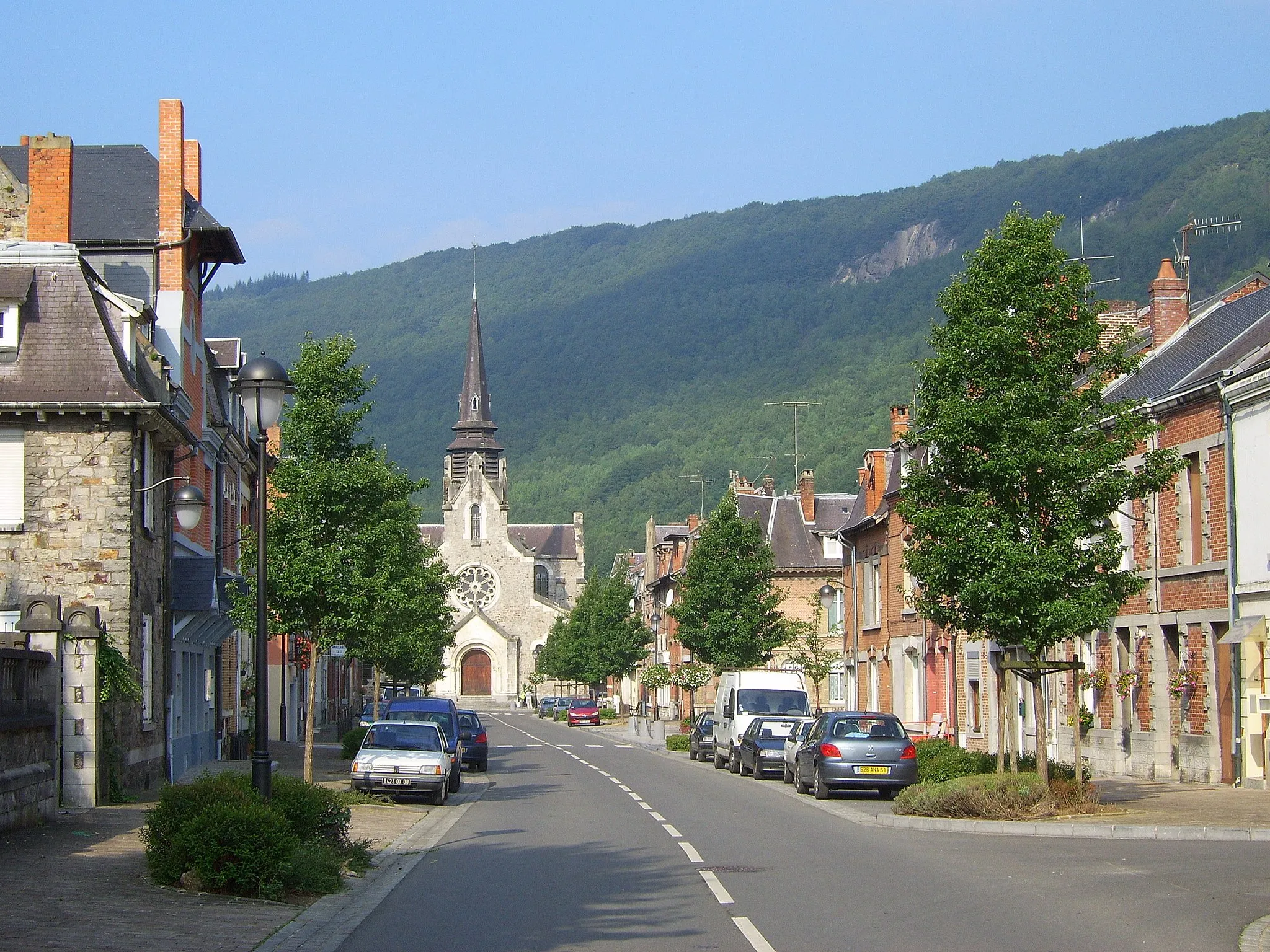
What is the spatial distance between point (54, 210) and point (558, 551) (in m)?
125

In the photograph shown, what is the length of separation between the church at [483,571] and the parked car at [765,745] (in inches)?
3296

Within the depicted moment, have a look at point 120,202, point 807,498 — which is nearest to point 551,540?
point 807,498

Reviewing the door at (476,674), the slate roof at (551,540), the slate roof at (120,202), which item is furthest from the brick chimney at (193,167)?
the slate roof at (551,540)

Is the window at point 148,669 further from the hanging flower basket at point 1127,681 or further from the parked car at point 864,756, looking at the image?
the hanging flower basket at point 1127,681

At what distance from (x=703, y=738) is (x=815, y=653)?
30.4ft

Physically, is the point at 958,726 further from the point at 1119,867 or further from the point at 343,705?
the point at 343,705

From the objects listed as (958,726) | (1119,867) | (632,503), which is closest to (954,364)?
(1119,867)

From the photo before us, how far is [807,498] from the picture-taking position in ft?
214

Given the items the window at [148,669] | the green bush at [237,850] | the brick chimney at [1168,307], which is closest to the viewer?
the green bush at [237,850]

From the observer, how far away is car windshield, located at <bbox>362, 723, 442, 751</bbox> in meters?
25.7

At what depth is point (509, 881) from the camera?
14438mm

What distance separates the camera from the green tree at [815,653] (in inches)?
1959

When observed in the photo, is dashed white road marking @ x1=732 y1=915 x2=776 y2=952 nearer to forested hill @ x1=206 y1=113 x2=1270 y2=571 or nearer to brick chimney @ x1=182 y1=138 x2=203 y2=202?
brick chimney @ x1=182 y1=138 x2=203 y2=202

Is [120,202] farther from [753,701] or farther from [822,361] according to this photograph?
[822,361]
